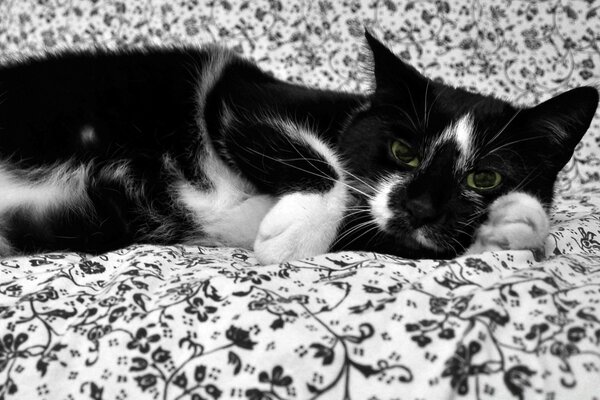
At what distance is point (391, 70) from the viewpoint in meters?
1.04

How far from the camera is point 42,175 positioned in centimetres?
104

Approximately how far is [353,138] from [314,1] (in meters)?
0.91

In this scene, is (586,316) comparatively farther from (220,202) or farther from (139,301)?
(220,202)

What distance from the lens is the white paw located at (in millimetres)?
894

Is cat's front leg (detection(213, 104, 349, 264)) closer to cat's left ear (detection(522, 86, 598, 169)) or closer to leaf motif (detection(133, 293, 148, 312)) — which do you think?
leaf motif (detection(133, 293, 148, 312))

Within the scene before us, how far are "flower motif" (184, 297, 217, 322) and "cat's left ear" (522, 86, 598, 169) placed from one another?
64cm

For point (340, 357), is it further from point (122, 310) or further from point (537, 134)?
point (537, 134)

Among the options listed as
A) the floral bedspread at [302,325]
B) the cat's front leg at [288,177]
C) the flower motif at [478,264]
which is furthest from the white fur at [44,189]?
the flower motif at [478,264]

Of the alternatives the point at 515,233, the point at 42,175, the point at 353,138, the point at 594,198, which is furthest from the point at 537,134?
the point at 42,175

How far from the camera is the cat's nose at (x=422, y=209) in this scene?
2.88ft

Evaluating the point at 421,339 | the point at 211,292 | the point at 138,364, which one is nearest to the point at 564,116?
the point at 421,339

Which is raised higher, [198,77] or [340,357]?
[198,77]

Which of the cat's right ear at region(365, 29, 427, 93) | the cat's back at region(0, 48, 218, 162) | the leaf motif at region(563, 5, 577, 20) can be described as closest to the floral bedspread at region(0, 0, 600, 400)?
the cat's back at region(0, 48, 218, 162)

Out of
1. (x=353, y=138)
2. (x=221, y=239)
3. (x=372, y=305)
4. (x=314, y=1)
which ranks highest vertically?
(x=314, y=1)
